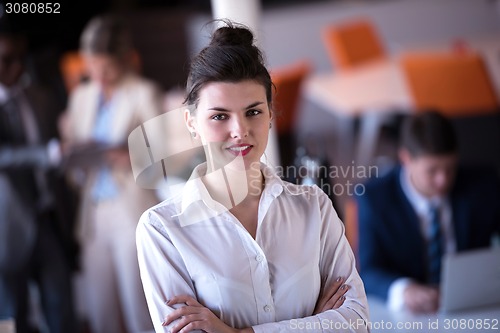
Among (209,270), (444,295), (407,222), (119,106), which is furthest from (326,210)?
(119,106)

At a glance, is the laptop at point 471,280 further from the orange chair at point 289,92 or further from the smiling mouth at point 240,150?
the orange chair at point 289,92

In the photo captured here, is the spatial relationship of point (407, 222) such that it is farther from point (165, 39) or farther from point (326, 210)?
point (165, 39)

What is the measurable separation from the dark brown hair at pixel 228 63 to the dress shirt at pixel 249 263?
14cm

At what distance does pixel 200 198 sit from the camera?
49.3 inches

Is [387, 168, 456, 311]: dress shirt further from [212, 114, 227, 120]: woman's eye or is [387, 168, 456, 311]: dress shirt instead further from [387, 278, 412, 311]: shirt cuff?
[212, 114, 227, 120]: woman's eye

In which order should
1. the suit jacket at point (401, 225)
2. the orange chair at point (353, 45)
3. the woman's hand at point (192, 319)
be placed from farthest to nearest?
the orange chair at point (353, 45) < the suit jacket at point (401, 225) < the woman's hand at point (192, 319)

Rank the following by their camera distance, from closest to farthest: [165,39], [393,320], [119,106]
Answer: [393,320] → [119,106] → [165,39]

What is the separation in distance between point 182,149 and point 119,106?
5.27ft

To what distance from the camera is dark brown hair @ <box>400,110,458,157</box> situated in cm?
230

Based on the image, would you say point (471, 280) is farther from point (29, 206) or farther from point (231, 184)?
point (29, 206)

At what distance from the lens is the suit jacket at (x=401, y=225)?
2.30 metres

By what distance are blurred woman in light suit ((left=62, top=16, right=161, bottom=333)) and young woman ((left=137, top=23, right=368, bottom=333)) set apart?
14 centimetres

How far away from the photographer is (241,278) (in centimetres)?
123

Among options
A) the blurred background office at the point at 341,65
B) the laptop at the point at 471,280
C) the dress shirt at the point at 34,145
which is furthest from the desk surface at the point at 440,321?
the dress shirt at the point at 34,145
